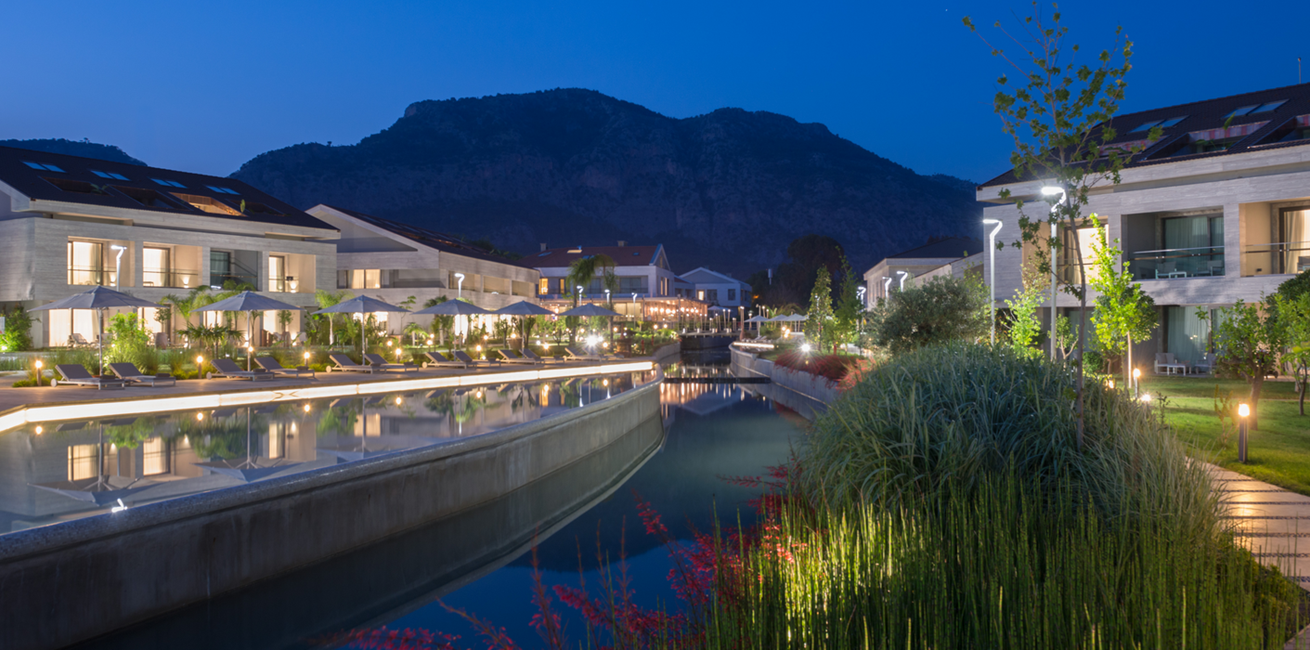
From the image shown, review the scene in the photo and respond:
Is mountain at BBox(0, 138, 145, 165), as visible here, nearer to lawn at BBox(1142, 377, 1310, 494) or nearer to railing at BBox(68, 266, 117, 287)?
railing at BBox(68, 266, 117, 287)

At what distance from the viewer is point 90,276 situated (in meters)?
30.0

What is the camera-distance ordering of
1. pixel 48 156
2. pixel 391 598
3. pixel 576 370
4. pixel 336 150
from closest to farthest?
pixel 391 598 → pixel 576 370 → pixel 48 156 → pixel 336 150

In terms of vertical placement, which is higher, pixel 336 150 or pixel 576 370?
pixel 336 150

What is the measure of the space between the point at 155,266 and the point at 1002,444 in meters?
35.4

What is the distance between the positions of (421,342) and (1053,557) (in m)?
35.0

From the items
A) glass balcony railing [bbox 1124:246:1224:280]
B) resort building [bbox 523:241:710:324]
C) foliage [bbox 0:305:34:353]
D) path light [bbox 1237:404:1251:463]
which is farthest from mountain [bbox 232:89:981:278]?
path light [bbox 1237:404:1251:463]

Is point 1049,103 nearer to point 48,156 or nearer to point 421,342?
point 421,342

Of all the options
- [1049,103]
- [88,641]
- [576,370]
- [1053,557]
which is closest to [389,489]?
[88,641]

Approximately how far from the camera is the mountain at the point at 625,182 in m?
150

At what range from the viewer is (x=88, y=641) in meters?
6.16

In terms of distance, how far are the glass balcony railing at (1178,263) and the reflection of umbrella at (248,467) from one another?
25672mm

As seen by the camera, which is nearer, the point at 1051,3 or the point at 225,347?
the point at 1051,3

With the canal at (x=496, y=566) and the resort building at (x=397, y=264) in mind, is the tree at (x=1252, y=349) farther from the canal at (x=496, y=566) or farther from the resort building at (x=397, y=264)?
the resort building at (x=397, y=264)

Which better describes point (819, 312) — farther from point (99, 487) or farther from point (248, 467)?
point (99, 487)
